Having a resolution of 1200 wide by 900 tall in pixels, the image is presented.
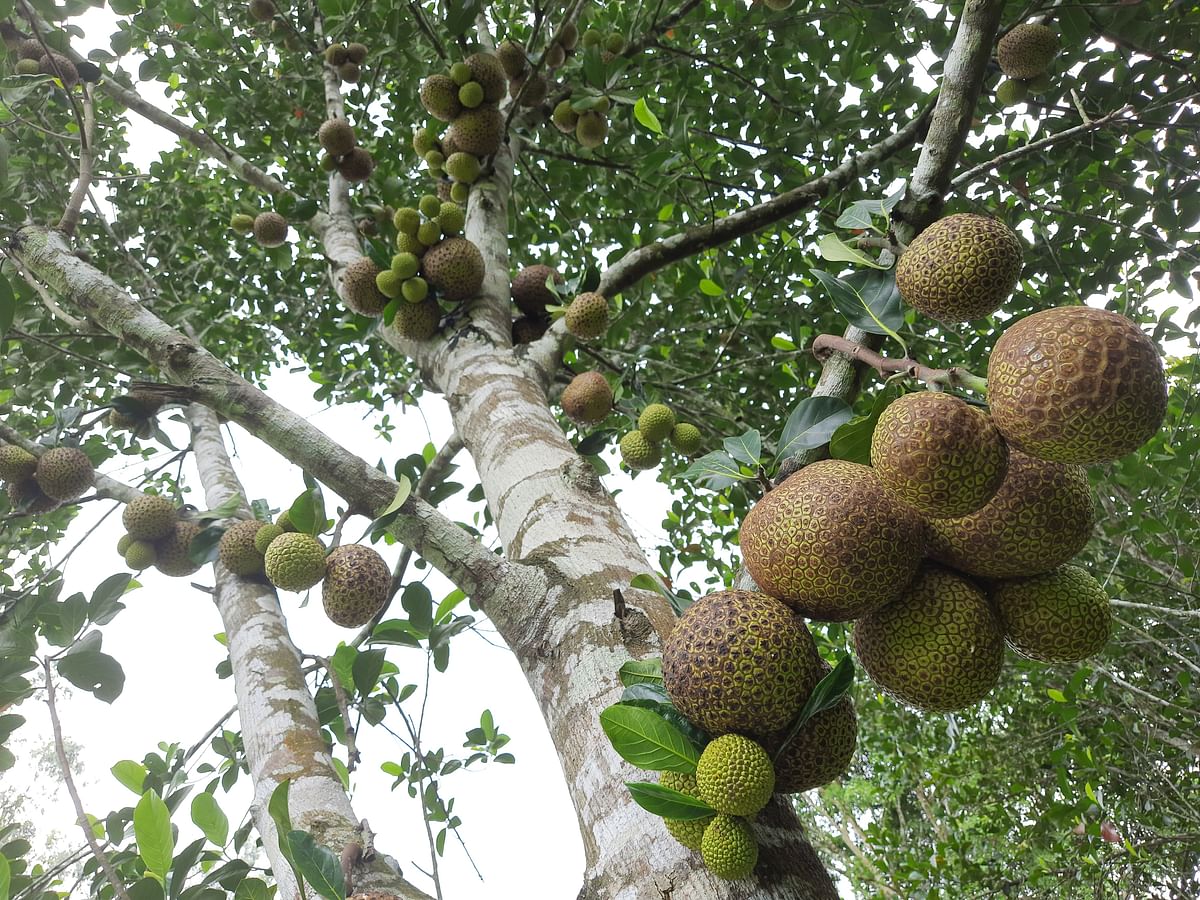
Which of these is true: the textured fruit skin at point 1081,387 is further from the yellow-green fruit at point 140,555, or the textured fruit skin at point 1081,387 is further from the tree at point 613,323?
the yellow-green fruit at point 140,555

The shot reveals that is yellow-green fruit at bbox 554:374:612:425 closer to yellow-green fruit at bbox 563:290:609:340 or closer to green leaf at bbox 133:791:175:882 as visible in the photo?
yellow-green fruit at bbox 563:290:609:340

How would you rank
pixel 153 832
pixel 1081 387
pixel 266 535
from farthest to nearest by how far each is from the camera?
1. pixel 266 535
2. pixel 153 832
3. pixel 1081 387

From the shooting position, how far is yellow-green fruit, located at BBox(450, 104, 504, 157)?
7.98 feet

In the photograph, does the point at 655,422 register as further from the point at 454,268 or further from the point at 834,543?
the point at 834,543

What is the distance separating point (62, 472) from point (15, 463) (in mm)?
124

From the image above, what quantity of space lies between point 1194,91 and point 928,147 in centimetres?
161

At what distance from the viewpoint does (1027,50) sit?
1.95m

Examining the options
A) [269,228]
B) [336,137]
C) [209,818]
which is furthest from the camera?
[269,228]

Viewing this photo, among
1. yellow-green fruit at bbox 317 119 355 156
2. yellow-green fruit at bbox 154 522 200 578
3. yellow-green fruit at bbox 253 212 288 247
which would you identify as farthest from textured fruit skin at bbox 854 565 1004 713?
yellow-green fruit at bbox 253 212 288 247

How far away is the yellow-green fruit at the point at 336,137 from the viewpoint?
2.70 meters

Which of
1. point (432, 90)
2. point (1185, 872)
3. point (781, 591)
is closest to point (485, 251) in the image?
point (432, 90)

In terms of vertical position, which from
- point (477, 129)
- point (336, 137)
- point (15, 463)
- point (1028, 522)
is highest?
point (336, 137)

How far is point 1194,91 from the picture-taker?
6.26 feet

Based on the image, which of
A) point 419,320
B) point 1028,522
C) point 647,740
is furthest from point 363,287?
point 1028,522
